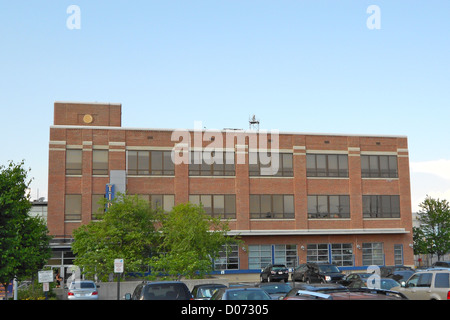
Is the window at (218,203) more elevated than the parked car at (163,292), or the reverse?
the window at (218,203)

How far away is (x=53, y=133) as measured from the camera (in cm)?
5041

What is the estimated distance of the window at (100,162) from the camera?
50781mm

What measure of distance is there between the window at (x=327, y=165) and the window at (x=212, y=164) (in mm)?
8132

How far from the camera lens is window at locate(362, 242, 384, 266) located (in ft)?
184

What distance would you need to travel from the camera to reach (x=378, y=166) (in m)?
57.5

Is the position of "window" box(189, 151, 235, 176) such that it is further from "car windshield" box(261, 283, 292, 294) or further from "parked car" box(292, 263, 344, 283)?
"car windshield" box(261, 283, 292, 294)

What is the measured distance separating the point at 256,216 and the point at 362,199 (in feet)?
37.7

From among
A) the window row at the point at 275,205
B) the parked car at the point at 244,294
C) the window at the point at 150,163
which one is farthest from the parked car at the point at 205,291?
the window at the point at 150,163

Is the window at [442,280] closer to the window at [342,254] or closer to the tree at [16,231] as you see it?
the tree at [16,231]

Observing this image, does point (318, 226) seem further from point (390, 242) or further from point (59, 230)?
point (59, 230)

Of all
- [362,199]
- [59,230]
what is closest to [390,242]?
[362,199]

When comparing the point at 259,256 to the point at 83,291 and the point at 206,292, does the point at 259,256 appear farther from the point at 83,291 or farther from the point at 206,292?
the point at 206,292

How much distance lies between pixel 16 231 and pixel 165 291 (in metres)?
13.3
